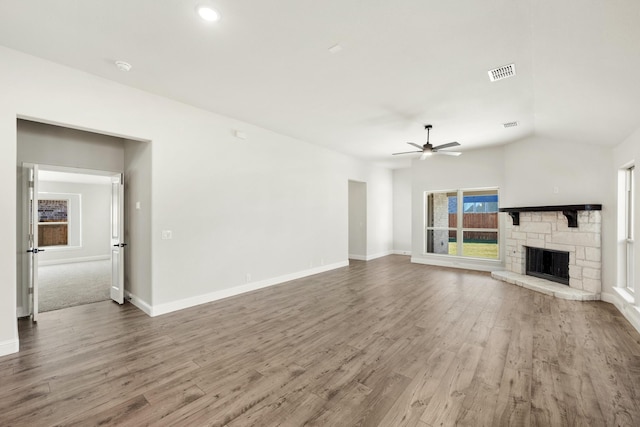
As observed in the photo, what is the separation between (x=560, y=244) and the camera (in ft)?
17.2

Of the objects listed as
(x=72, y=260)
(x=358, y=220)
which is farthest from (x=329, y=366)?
(x=72, y=260)

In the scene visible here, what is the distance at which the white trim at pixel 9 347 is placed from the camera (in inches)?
109

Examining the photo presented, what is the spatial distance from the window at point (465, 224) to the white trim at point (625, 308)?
245 cm

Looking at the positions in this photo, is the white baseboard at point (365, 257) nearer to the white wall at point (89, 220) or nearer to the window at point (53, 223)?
the white wall at point (89, 220)

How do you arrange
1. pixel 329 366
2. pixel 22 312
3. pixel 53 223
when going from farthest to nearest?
pixel 53 223
pixel 22 312
pixel 329 366

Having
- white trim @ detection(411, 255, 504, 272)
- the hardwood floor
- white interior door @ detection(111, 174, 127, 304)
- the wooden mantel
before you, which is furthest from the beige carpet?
the wooden mantel

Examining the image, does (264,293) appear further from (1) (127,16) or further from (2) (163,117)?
(1) (127,16)

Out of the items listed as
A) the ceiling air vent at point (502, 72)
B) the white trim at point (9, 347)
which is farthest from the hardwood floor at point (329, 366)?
the ceiling air vent at point (502, 72)

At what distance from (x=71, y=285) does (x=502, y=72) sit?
322 inches

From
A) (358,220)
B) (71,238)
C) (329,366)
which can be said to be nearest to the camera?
(329,366)

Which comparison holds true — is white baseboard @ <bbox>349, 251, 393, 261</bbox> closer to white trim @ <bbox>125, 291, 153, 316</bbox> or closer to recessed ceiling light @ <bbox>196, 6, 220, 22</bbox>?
white trim @ <bbox>125, 291, 153, 316</bbox>

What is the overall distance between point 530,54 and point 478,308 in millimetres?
3324

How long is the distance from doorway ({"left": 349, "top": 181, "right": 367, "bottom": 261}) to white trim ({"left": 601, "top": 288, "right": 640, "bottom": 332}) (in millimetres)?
5208

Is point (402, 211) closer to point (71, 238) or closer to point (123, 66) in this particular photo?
point (123, 66)
